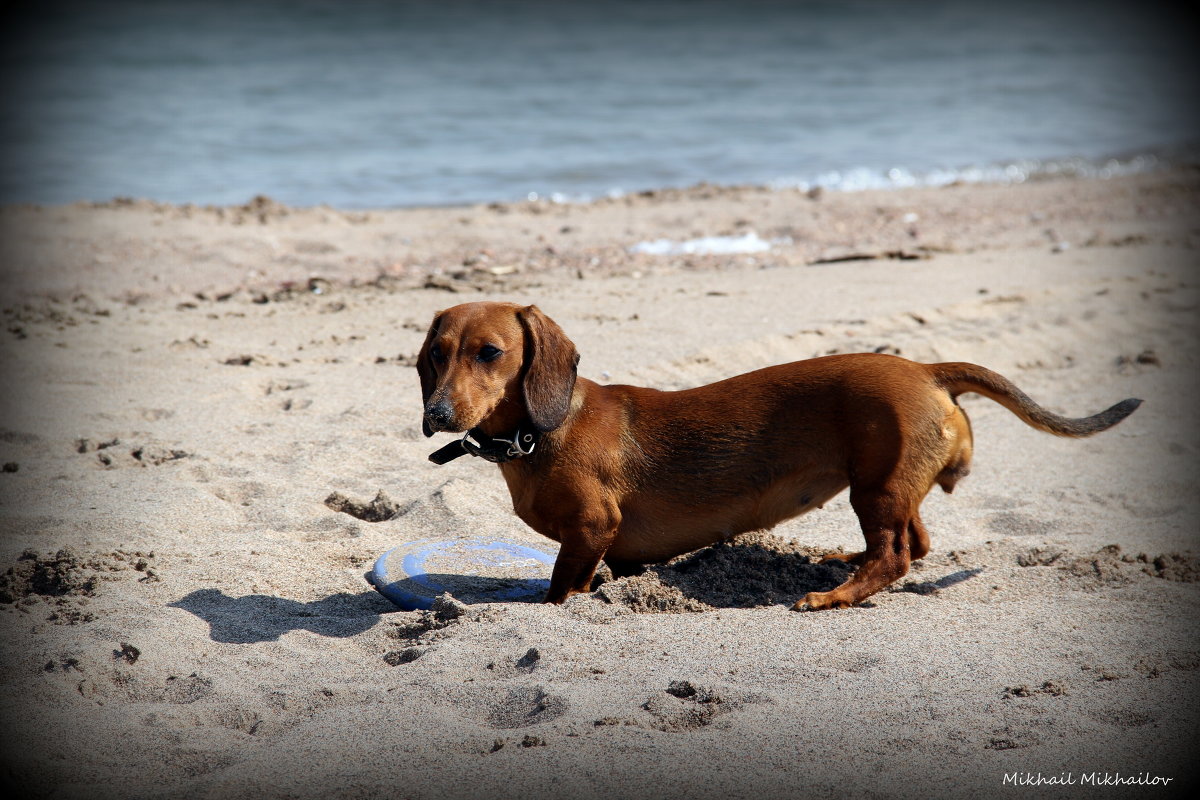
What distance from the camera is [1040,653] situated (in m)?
3.47

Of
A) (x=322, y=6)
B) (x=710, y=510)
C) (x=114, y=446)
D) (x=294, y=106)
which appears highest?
(x=322, y=6)

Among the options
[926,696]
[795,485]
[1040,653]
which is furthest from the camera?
[795,485]

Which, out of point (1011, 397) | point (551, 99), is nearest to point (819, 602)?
point (1011, 397)

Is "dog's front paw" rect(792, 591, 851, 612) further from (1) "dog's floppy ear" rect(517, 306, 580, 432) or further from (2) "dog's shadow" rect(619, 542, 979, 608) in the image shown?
(1) "dog's floppy ear" rect(517, 306, 580, 432)

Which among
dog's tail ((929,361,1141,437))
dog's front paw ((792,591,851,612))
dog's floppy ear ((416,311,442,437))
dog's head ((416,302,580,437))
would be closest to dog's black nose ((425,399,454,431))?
dog's head ((416,302,580,437))

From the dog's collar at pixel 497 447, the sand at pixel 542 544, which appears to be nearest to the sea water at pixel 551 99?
the sand at pixel 542 544

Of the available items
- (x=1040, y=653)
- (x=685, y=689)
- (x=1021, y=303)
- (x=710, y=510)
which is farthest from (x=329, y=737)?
(x=1021, y=303)

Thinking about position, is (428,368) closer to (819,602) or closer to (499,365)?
(499,365)

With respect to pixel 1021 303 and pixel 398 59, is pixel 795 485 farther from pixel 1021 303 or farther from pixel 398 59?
pixel 398 59

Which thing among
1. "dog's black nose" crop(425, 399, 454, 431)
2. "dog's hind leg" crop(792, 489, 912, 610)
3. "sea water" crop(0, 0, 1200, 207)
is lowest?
"dog's hind leg" crop(792, 489, 912, 610)

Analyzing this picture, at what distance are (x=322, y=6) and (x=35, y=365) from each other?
25142 mm

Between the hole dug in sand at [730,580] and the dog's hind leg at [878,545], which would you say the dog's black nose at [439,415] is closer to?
the hole dug in sand at [730,580]

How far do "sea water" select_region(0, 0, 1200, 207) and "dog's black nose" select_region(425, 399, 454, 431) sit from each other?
31.0 feet

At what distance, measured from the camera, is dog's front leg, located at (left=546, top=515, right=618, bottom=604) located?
407cm
